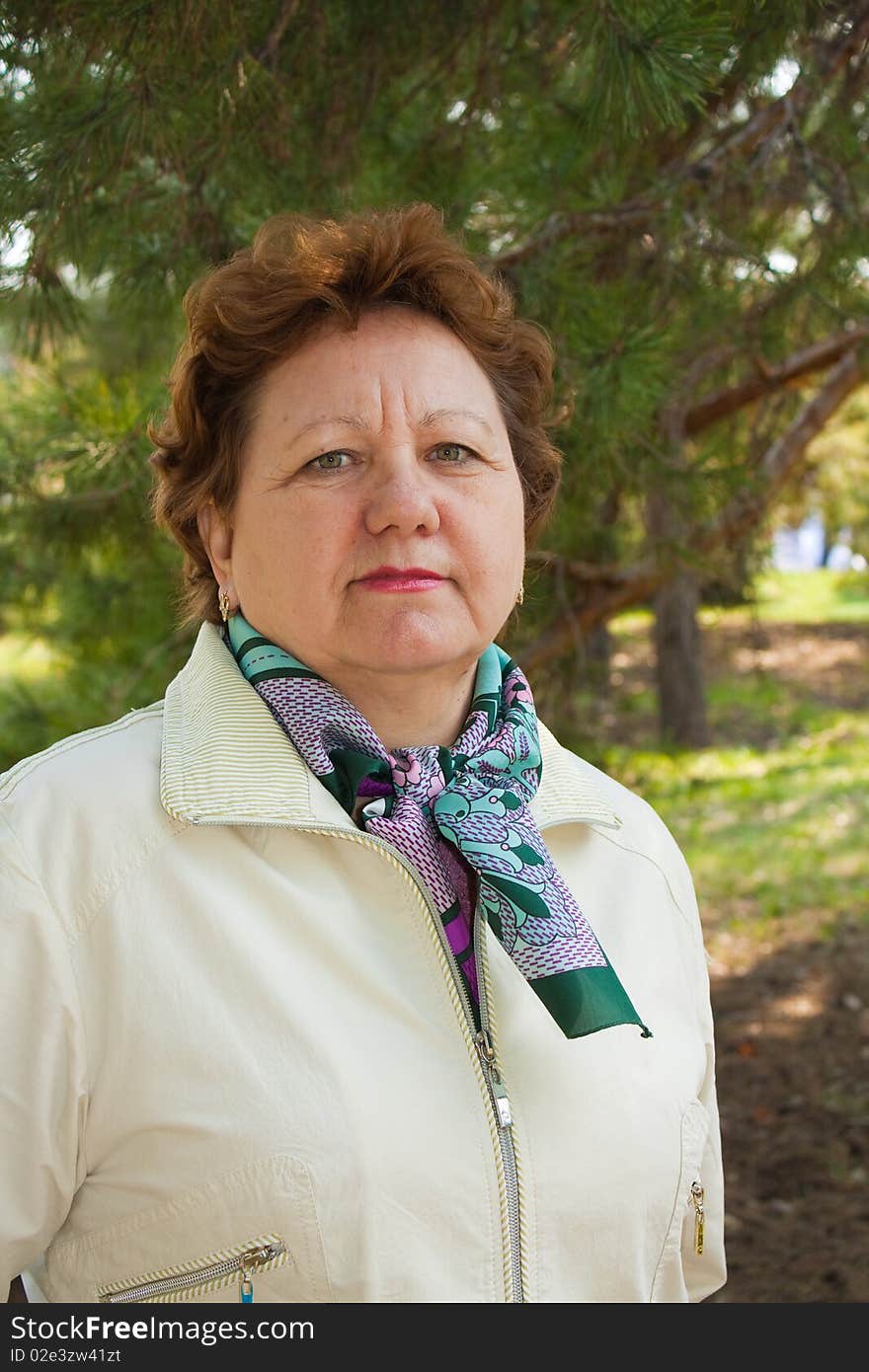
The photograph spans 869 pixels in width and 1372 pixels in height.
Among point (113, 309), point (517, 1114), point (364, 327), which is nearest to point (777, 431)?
point (113, 309)

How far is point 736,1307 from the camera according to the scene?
5.59 feet

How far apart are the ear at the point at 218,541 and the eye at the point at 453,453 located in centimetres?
33

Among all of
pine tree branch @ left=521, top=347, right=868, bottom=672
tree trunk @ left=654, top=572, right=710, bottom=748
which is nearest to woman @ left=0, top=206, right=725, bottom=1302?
pine tree branch @ left=521, top=347, right=868, bottom=672

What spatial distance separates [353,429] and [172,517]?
0.39 metres

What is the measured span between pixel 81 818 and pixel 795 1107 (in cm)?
401

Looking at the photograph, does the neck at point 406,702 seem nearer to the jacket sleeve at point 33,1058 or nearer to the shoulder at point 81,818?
the shoulder at point 81,818

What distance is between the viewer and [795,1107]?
4.93 meters

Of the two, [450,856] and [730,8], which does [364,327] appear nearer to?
[450,856]

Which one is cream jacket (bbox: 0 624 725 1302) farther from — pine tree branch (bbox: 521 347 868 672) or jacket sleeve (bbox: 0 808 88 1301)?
pine tree branch (bbox: 521 347 868 672)

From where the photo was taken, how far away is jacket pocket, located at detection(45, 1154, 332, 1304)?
1515 millimetres

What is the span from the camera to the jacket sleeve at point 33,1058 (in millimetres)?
1491

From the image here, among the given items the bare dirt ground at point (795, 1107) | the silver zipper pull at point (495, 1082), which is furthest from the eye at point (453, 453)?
the bare dirt ground at point (795, 1107)

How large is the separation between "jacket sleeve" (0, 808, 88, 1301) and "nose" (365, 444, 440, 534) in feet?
2.03

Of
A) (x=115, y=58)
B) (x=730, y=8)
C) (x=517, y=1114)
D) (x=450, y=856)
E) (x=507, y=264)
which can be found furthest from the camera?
(x=507, y=264)
